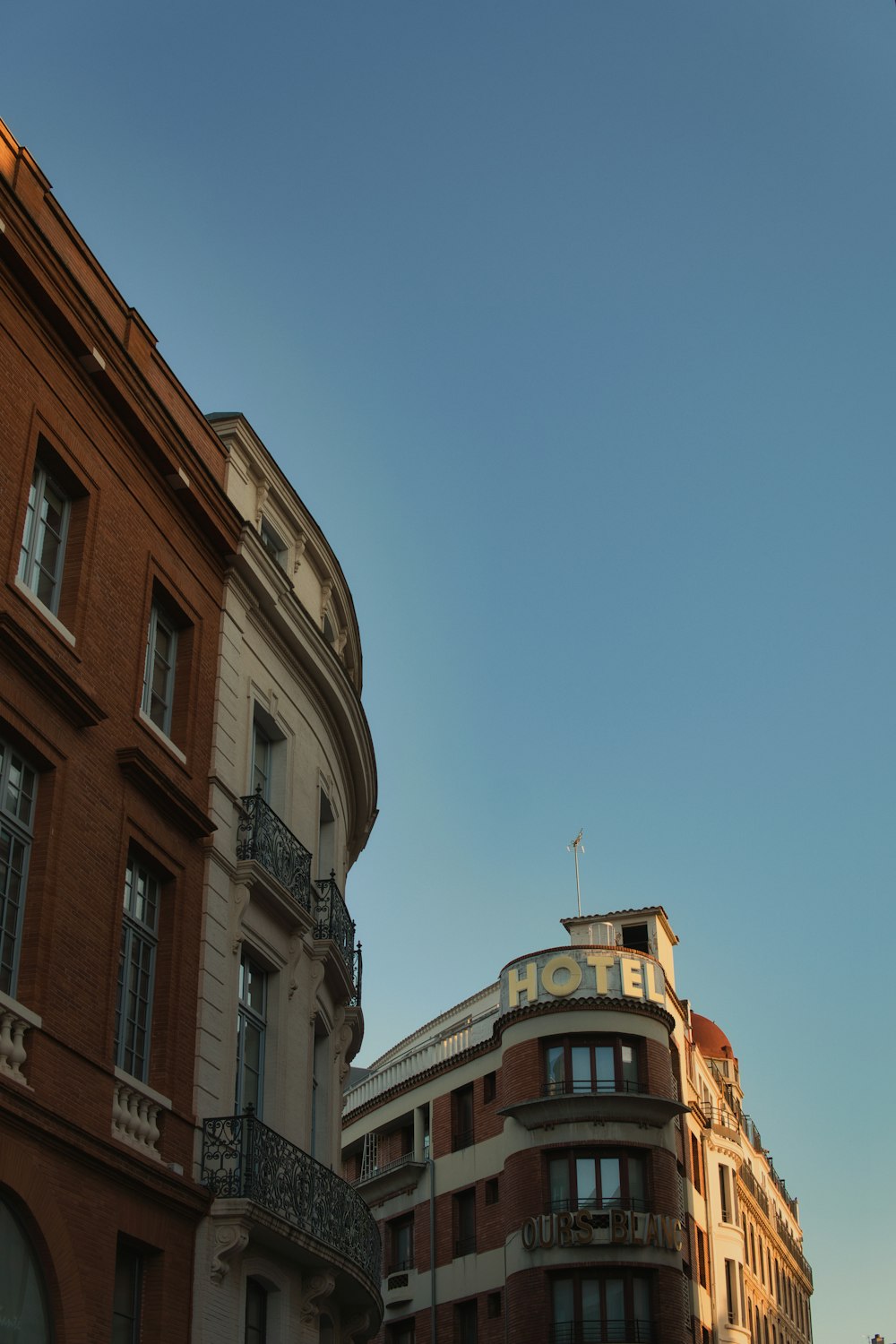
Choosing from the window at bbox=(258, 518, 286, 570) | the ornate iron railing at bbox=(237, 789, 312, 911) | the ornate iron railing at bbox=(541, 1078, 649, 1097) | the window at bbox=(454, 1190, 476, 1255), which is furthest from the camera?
the window at bbox=(454, 1190, 476, 1255)

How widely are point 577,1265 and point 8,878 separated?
32.4m

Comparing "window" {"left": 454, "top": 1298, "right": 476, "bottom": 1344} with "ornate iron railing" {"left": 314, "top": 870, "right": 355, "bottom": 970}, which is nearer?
"ornate iron railing" {"left": 314, "top": 870, "right": 355, "bottom": 970}

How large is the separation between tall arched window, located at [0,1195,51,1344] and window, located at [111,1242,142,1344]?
5.78 ft

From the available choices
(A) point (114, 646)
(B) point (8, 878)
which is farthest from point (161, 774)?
(B) point (8, 878)

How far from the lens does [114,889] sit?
18297mm

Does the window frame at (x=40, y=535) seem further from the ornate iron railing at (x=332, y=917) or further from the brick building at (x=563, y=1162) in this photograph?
the brick building at (x=563, y=1162)

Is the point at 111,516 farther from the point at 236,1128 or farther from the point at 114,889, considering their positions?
the point at 236,1128

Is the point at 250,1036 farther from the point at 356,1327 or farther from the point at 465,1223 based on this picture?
the point at 465,1223

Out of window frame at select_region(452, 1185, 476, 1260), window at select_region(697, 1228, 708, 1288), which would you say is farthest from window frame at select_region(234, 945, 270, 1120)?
window at select_region(697, 1228, 708, 1288)

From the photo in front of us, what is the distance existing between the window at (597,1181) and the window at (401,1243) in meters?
8.90

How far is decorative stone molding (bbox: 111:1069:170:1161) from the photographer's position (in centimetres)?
1766

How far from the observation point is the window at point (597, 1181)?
4522cm

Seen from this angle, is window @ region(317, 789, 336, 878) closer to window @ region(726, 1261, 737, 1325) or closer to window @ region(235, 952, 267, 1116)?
window @ region(235, 952, 267, 1116)

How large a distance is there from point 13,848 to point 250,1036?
7.14 m
